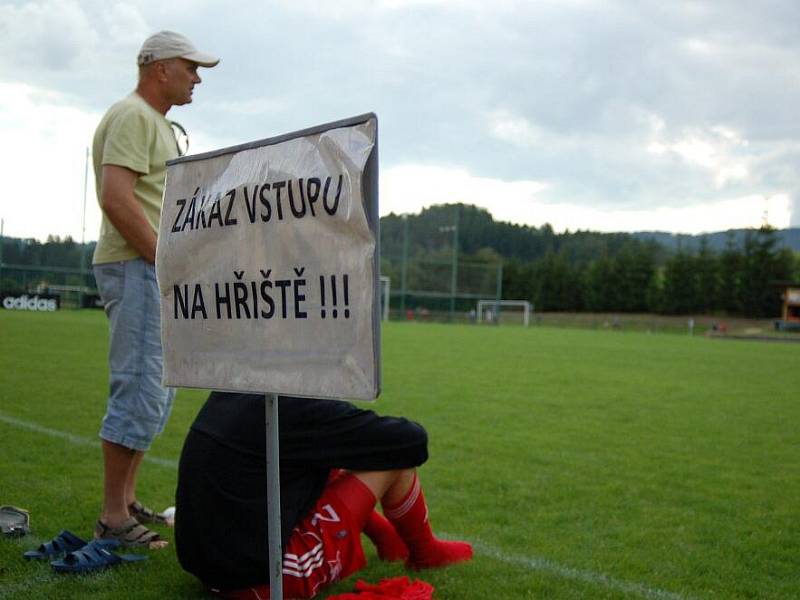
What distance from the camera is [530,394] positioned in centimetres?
971

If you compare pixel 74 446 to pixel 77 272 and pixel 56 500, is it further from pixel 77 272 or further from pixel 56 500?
pixel 77 272

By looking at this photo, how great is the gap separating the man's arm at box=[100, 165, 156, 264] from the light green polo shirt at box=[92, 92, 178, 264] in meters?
0.06

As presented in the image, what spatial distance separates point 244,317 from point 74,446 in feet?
13.0

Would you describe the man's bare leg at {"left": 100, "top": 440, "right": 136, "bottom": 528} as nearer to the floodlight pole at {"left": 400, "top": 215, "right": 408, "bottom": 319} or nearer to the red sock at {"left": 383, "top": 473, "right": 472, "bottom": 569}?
the red sock at {"left": 383, "top": 473, "right": 472, "bottom": 569}

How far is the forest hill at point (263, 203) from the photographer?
1844mm

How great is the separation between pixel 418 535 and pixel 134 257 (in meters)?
1.52

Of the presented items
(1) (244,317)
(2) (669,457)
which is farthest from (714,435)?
(1) (244,317)

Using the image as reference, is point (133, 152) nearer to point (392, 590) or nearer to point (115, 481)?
point (115, 481)

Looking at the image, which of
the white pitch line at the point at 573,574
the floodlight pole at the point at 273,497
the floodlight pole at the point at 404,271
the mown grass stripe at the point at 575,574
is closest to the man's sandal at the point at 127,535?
the white pitch line at the point at 573,574

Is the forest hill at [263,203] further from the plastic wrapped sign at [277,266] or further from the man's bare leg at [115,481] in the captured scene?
the man's bare leg at [115,481]

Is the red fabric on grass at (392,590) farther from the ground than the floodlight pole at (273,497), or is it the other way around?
the floodlight pole at (273,497)

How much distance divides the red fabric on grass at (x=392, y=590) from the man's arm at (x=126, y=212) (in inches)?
56.7

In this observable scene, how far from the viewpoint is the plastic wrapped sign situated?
1.78 meters

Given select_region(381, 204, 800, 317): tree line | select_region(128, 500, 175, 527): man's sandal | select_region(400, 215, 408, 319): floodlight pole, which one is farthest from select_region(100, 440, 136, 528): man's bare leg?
select_region(381, 204, 800, 317): tree line
